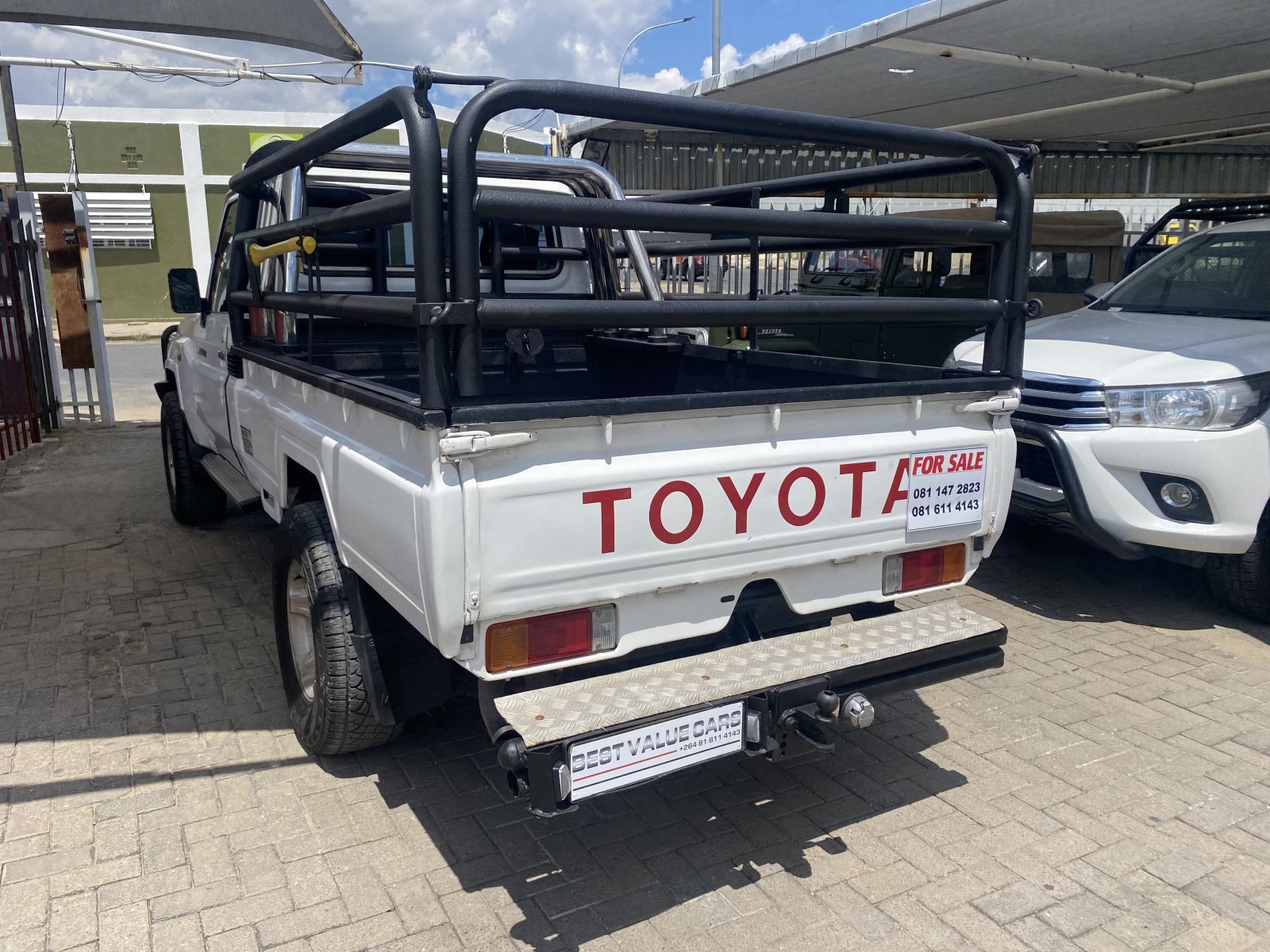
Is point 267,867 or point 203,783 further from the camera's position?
point 203,783

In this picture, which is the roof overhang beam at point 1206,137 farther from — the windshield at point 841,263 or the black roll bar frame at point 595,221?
the black roll bar frame at point 595,221

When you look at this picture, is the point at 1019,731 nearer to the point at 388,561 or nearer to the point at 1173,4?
the point at 388,561

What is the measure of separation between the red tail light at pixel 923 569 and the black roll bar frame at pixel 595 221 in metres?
0.60

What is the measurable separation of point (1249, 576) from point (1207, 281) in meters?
1.94

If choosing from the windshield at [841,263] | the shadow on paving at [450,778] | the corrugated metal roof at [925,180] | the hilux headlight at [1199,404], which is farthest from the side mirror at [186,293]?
the windshield at [841,263]

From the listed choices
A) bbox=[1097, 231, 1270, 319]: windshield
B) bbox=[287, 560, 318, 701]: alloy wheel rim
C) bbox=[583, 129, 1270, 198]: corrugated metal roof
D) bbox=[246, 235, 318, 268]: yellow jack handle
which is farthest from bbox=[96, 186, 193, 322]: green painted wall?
bbox=[287, 560, 318, 701]: alloy wheel rim

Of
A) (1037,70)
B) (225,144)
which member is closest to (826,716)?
(1037,70)

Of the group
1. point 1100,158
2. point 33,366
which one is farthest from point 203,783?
point 1100,158

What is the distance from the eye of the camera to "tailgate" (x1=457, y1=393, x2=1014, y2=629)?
2316mm

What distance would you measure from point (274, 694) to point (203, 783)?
0.68m

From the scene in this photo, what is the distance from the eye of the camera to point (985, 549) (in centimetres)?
318

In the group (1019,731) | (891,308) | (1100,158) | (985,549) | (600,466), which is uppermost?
(1100,158)

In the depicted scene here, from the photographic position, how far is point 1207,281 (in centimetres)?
554

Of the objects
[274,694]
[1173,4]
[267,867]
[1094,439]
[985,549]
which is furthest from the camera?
[1173,4]
